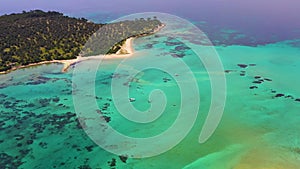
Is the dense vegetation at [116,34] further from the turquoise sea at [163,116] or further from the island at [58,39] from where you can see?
the turquoise sea at [163,116]

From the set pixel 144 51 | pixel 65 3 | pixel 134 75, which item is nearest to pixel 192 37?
pixel 144 51

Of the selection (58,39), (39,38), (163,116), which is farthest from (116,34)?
(163,116)

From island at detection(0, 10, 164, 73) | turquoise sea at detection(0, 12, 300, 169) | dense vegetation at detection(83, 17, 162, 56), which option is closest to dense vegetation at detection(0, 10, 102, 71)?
island at detection(0, 10, 164, 73)

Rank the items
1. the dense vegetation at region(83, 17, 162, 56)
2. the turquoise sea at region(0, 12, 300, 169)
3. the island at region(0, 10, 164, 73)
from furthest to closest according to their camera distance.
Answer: the dense vegetation at region(83, 17, 162, 56), the island at region(0, 10, 164, 73), the turquoise sea at region(0, 12, 300, 169)

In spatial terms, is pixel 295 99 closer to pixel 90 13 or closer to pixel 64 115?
pixel 64 115

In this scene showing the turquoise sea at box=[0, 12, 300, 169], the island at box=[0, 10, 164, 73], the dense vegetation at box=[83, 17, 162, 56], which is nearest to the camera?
the turquoise sea at box=[0, 12, 300, 169]

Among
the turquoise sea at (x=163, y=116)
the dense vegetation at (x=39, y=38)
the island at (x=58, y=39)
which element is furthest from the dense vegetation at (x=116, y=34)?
the turquoise sea at (x=163, y=116)

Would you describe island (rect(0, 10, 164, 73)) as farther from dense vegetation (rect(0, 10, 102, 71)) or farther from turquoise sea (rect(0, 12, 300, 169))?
turquoise sea (rect(0, 12, 300, 169))
